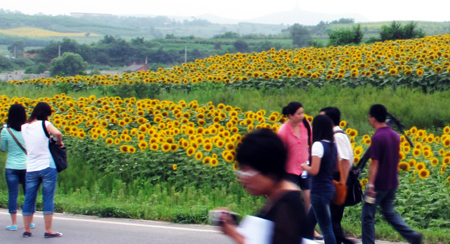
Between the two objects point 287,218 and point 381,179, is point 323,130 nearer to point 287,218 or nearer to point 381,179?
point 381,179

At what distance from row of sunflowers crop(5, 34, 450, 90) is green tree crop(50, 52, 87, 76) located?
18602mm

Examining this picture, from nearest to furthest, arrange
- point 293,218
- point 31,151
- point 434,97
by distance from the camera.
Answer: point 293,218
point 31,151
point 434,97

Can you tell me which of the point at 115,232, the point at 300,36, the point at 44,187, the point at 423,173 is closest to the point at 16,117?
the point at 44,187

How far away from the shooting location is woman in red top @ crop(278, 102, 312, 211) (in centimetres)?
707

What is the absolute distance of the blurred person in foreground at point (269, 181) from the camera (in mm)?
2975

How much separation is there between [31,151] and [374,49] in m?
15.5

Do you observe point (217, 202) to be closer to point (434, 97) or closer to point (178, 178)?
point (178, 178)

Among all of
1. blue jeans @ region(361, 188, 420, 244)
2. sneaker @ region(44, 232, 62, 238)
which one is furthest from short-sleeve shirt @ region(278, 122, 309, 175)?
sneaker @ region(44, 232, 62, 238)

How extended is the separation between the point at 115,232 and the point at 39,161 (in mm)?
1386

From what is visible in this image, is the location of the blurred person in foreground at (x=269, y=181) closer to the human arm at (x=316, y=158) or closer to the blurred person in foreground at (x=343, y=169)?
the human arm at (x=316, y=158)

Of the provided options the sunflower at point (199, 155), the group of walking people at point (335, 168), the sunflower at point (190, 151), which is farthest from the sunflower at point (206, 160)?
the group of walking people at point (335, 168)

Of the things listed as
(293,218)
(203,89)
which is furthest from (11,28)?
(293,218)

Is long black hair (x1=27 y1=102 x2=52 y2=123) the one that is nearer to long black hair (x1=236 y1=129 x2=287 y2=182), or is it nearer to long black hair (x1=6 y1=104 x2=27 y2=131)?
long black hair (x1=6 y1=104 x2=27 y2=131)

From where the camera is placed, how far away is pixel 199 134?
10852mm
